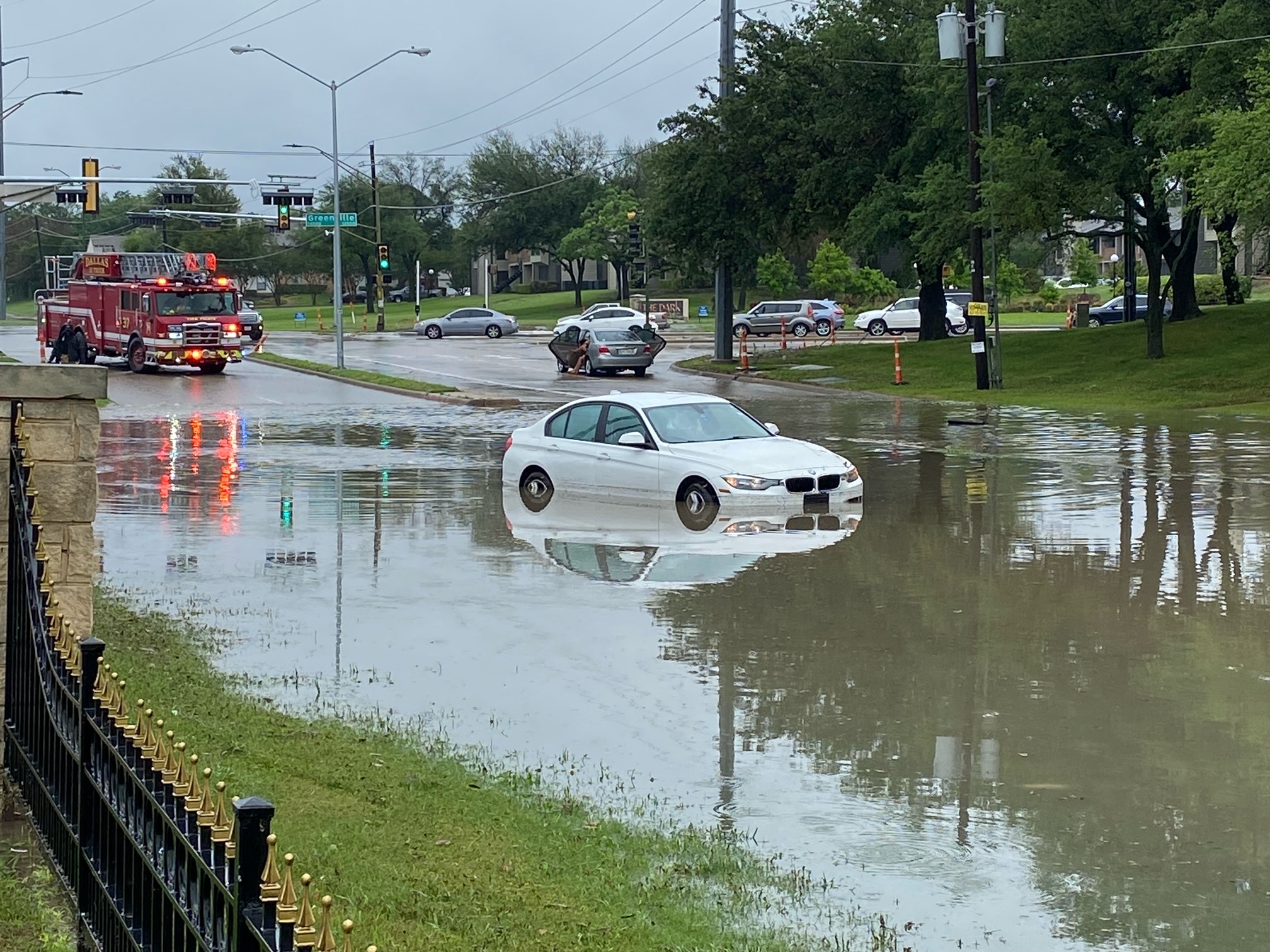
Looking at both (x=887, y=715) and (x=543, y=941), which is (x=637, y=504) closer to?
(x=887, y=715)

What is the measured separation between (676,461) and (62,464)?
11.0 meters

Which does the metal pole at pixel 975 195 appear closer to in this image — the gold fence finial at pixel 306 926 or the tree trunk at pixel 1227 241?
the tree trunk at pixel 1227 241

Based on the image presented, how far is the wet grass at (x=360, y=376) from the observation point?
4147 cm

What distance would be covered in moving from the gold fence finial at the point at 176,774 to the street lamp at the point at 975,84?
111ft

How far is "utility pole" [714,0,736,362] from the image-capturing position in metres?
52.3

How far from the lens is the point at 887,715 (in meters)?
9.12

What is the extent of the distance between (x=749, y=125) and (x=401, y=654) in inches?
1700

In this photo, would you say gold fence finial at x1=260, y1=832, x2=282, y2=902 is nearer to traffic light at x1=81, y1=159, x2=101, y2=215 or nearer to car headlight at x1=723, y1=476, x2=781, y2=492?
car headlight at x1=723, y1=476, x2=781, y2=492

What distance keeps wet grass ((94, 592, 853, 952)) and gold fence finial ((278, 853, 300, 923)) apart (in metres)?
2.43

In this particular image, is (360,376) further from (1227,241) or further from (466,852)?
(466,852)

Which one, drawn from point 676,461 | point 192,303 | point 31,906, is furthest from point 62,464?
point 192,303

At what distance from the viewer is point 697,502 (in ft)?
59.5

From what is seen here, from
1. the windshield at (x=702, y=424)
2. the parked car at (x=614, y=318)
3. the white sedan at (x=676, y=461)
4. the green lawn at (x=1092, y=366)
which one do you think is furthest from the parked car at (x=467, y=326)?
the windshield at (x=702, y=424)

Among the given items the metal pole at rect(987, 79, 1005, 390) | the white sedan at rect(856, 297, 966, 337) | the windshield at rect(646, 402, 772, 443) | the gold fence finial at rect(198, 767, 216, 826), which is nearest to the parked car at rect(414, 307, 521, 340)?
the white sedan at rect(856, 297, 966, 337)
